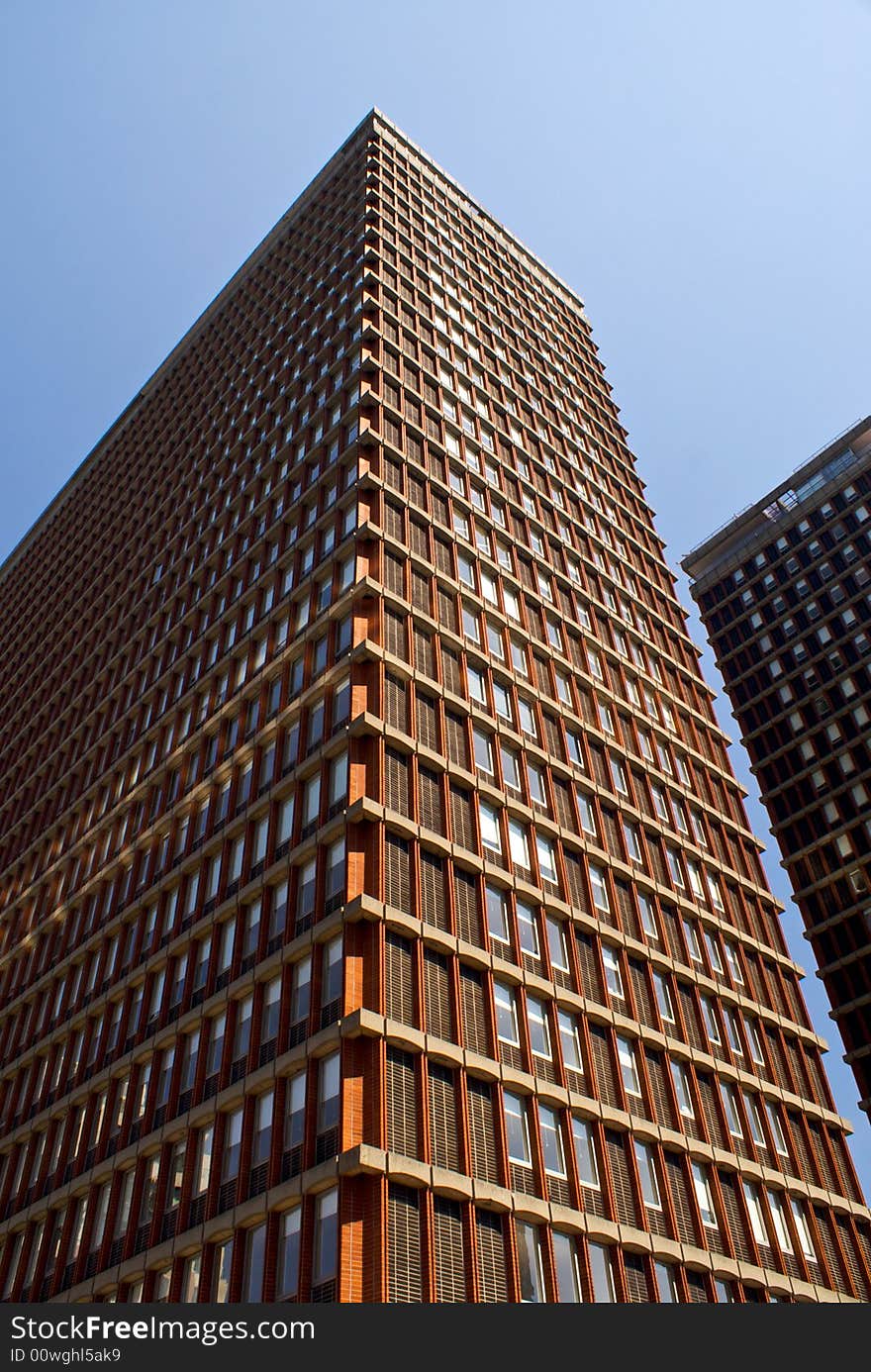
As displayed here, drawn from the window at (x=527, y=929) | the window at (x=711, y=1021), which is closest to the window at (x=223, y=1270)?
the window at (x=527, y=929)

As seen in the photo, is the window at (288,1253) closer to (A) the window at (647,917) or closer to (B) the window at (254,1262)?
(B) the window at (254,1262)

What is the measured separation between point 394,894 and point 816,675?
60.9m

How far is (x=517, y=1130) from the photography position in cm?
3145

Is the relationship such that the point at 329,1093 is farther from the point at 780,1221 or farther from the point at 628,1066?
the point at 780,1221

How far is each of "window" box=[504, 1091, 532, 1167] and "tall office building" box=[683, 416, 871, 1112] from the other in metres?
41.9

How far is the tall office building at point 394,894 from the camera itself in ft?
97.9

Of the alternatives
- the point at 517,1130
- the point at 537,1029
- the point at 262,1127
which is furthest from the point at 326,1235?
the point at 537,1029

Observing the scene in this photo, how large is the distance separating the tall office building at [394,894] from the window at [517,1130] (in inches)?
8.9

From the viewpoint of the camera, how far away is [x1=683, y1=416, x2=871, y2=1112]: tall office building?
7319cm

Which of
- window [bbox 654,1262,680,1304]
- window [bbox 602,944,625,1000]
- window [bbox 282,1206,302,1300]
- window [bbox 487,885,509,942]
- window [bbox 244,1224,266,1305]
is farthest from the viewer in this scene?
window [bbox 602,944,625,1000]

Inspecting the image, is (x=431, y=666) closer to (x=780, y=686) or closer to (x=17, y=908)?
(x=17, y=908)

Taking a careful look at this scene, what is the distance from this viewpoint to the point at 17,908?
178 feet

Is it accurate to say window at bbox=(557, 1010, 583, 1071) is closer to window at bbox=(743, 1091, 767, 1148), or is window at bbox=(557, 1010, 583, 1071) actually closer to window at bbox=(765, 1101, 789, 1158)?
window at bbox=(743, 1091, 767, 1148)

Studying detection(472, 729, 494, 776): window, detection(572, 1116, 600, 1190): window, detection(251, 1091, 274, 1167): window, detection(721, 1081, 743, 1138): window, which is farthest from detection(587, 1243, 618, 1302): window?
detection(472, 729, 494, 776): window
